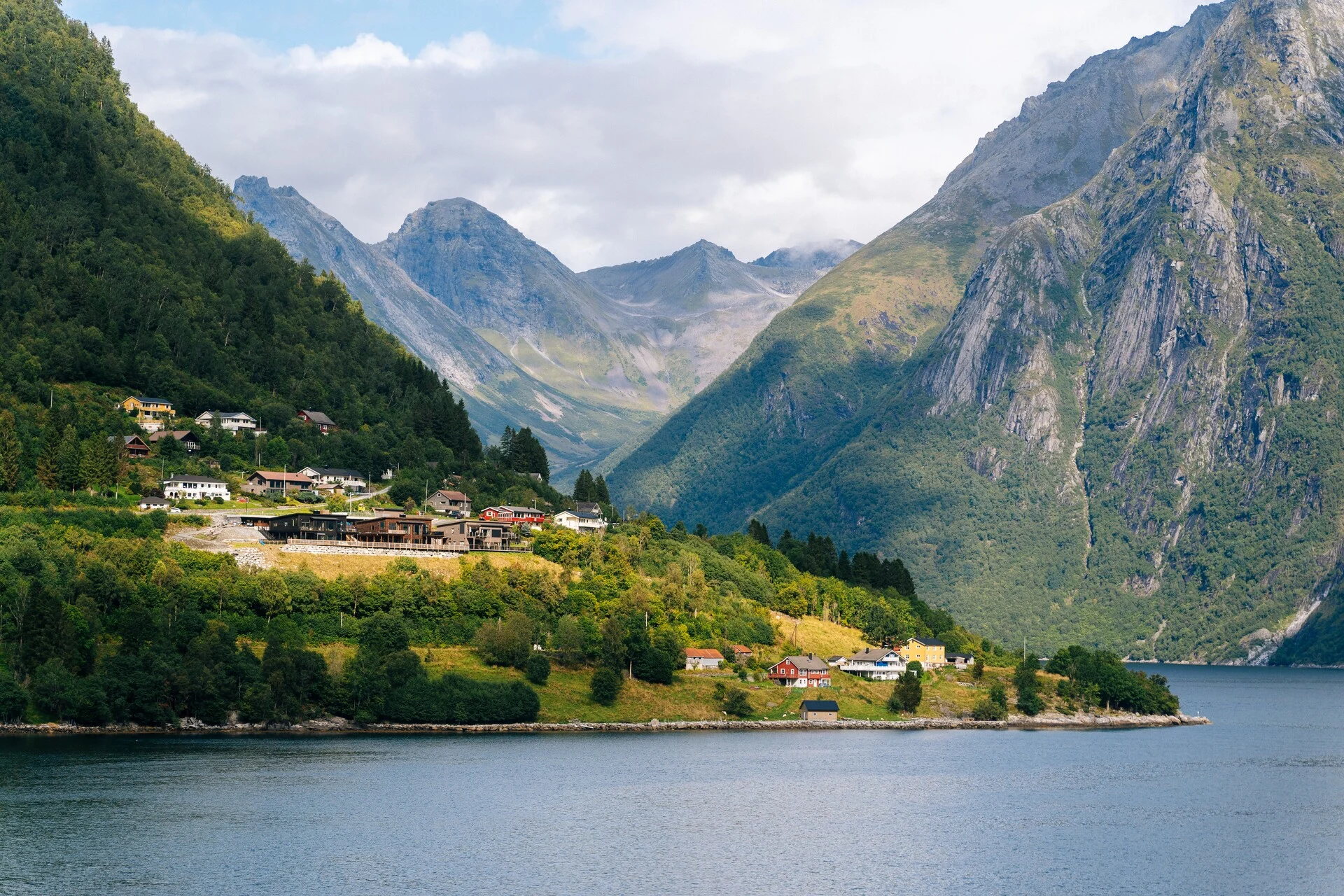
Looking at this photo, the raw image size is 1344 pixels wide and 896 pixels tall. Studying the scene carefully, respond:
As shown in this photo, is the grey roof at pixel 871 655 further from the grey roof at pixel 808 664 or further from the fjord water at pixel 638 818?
the fjord water at pixel 638 818

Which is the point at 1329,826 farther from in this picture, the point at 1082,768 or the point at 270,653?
the point at 270,653

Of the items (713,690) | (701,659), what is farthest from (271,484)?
(713,690)

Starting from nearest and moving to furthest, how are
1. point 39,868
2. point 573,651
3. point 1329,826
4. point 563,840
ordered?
point 39,868 → point 563,840 → point 1329,826 → point 573,651

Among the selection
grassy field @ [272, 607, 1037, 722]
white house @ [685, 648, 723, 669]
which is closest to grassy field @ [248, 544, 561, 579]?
grassy field @ [272, 607, 1037, 722]

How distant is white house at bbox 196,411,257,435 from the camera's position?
192 m

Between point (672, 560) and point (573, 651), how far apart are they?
33.6 meters

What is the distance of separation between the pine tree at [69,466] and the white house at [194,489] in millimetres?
9518

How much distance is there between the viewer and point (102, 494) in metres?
165

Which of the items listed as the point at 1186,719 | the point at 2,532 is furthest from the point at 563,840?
the point at 1186,719

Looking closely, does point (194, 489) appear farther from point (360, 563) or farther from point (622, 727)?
point (622, 727)

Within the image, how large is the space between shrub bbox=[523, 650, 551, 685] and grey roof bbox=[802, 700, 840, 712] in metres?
29.9

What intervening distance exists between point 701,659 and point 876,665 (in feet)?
84.4

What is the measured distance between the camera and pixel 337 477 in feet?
625

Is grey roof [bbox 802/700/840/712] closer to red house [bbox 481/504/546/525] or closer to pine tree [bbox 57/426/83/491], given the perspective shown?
red house [bbox 481/504/546/525]
